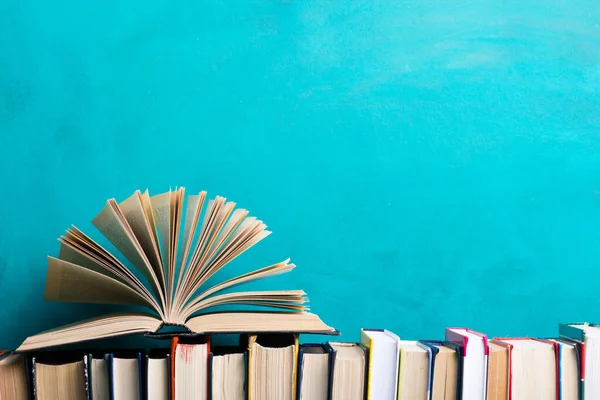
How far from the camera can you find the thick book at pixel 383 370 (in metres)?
0.96

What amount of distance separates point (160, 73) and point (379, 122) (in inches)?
18.8

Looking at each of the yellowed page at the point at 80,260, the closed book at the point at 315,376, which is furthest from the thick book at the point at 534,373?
the yellowed page at the point at 80,260

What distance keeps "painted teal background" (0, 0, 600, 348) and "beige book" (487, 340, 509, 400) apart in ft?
0.86

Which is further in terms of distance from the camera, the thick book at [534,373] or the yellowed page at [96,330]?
the thick book at [534,373]

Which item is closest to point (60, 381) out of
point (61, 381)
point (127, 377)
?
point (61, 381)

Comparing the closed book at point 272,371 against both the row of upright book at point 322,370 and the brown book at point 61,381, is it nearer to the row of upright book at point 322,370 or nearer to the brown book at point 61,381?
the row of upright book at point 322,370

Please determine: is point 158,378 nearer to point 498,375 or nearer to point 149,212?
point 149,212

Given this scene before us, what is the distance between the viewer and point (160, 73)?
1.22 m

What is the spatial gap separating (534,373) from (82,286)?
2.59ft

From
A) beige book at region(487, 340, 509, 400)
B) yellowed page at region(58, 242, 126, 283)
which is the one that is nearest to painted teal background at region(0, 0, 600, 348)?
yellowed page at region(58, 242, 126, 283)

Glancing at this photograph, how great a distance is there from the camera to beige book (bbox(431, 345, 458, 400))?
983mm

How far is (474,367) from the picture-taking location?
0.98 metres

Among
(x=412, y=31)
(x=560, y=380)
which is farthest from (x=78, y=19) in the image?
(x=560, y=380)

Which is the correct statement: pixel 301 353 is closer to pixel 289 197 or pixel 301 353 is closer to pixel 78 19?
pixel 289 197
